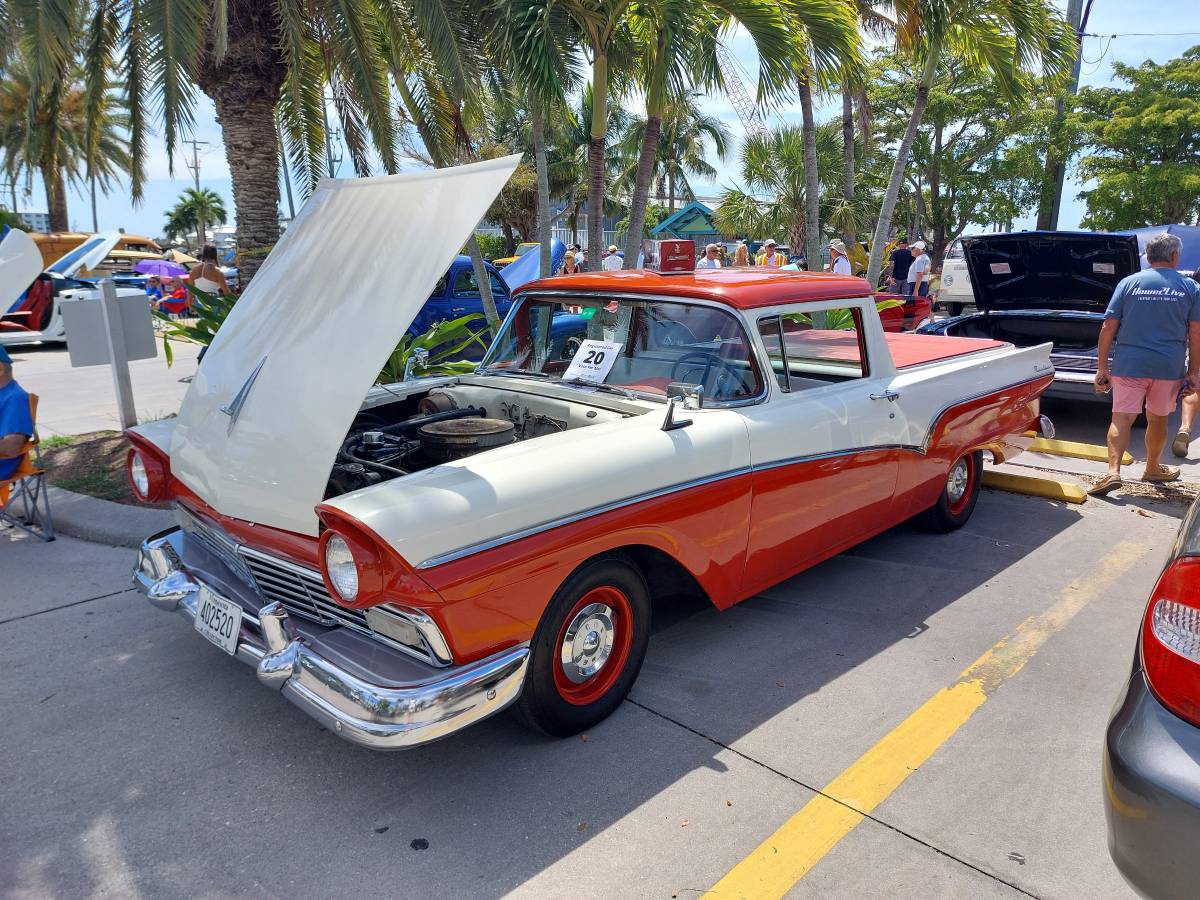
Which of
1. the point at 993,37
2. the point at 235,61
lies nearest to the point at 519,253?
the point at 993,37

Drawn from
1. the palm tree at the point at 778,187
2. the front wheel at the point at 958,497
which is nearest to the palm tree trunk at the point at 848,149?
the palm tree at the point at 778,187

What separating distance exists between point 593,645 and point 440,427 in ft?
3.36

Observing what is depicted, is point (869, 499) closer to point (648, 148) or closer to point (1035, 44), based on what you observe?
point (648, 148)

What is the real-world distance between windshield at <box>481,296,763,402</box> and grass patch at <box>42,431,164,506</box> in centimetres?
287

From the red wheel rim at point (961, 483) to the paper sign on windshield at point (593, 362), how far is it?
2336 mm

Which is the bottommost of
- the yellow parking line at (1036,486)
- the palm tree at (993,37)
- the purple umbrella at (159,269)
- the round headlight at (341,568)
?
the yellow parking line at (1036,486)

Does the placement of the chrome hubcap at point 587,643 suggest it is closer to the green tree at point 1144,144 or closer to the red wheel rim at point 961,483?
the red wheel rim at point 961,483

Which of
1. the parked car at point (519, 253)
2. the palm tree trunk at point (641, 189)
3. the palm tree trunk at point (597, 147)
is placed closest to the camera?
the palm tree trunk at point (597, 147)

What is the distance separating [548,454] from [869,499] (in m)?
1.91

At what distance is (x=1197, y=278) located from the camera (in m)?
7.29

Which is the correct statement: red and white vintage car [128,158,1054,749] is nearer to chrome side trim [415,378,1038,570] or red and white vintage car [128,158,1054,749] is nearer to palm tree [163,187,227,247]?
chrome side trim [415,378,1038,570]

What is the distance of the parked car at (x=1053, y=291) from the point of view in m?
7.15

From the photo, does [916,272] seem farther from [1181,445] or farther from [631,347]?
[631,347]

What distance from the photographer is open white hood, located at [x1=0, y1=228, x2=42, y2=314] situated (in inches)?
205
